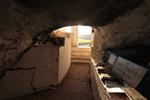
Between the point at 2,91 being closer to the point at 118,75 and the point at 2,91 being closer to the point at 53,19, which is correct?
A: the point at 53,19

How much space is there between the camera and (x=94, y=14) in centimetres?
221

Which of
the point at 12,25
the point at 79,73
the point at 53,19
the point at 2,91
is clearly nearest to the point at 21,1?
the point at 12,25

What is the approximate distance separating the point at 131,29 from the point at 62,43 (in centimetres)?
193

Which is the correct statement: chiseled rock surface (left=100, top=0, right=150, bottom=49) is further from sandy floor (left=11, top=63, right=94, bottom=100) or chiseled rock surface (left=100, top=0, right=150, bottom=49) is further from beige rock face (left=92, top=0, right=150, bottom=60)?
sandy floor (left=11, top=63, right=94, bottom=100)

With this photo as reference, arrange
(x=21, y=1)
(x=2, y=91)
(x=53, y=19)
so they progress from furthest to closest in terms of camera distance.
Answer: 1. (x=2, y=91)
2. (x=53, y=19)
3. (x=21, y=1)

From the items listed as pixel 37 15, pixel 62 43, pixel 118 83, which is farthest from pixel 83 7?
pixel 62 43

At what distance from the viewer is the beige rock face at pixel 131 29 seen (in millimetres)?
2070

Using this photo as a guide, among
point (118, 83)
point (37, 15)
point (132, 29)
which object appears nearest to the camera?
point (37, 15)

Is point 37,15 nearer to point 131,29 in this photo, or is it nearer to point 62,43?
point 131,29

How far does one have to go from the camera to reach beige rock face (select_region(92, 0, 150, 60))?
2.07m

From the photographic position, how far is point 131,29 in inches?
97.0

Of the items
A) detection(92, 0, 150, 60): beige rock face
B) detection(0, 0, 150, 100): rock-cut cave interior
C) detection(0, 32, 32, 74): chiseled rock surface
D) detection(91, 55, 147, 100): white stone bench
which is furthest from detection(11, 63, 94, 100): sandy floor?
detection(0, 32, 32, 74): chiseled rock surface

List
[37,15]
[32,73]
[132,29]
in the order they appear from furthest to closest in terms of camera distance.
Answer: [32,73] < [132,29] < [37,15]

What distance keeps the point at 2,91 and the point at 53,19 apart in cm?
175
